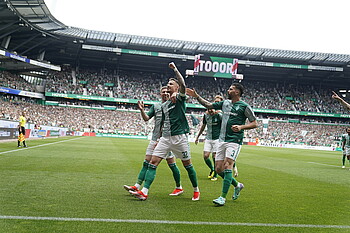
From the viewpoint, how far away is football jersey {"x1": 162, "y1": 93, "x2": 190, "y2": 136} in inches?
256

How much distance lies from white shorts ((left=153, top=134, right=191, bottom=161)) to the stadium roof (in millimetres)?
37515

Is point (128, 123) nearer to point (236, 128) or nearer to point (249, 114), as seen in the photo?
point (249, 114)

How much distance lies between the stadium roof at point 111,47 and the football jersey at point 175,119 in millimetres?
37240

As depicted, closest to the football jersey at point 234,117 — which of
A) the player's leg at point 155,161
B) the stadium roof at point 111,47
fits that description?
the player's leg at point 155,161

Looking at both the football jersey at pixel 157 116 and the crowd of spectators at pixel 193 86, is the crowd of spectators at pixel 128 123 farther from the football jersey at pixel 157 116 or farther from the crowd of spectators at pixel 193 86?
the football jersey at pixel 157 116

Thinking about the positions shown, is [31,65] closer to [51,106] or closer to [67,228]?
[51,106]

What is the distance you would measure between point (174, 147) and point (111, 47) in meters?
50.4

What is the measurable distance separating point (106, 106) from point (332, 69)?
4147 centimetres

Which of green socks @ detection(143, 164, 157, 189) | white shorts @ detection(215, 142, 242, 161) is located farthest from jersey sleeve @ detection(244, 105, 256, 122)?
green socks @ detection(143, 164, 157, 189)

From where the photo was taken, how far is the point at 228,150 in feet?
20.9

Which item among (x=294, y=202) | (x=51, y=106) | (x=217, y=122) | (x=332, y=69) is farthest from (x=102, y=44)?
(x=294, y=202)

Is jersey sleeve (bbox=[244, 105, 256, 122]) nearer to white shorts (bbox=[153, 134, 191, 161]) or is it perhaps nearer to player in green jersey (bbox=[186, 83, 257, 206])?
player in green jersey (bbox=[186, 83, 257, 206])

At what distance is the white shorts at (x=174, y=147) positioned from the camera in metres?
6.47

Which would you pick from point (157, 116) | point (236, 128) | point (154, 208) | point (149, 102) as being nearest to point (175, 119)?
point (157, 116)
